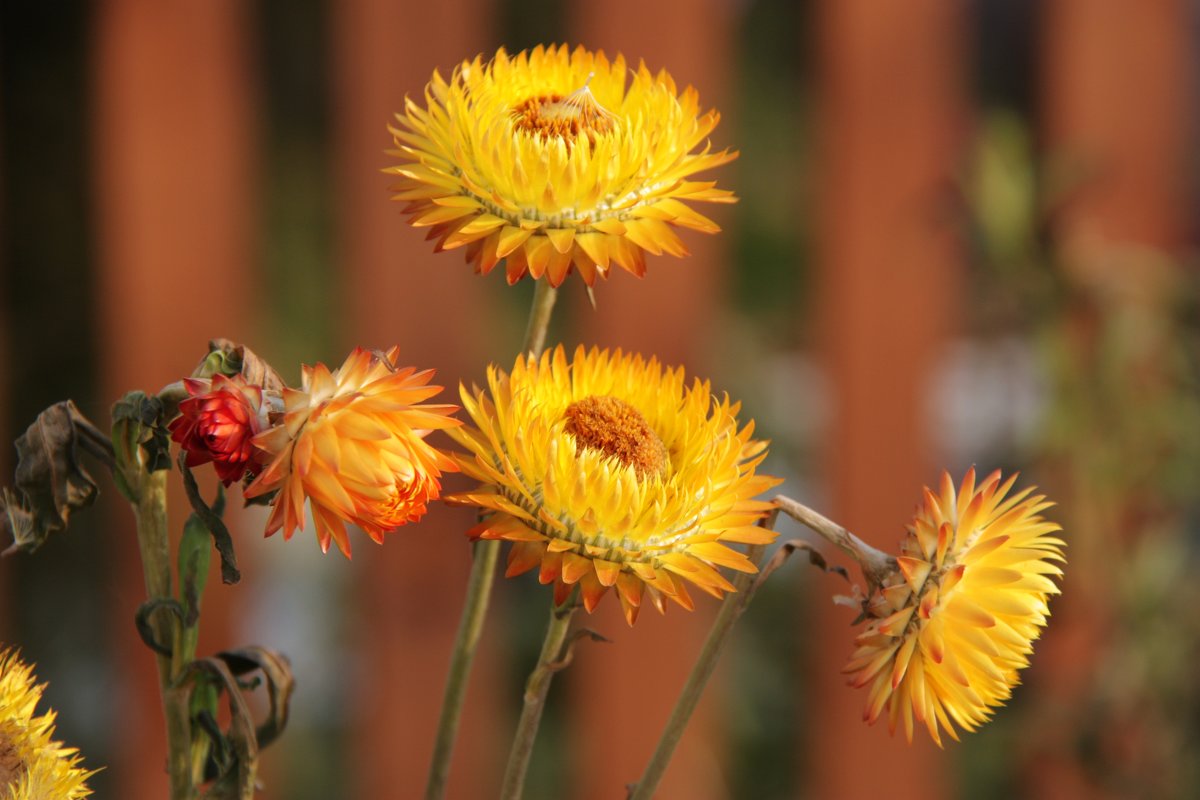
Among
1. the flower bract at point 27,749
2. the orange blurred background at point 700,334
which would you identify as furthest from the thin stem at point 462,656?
the orange blurred background at point 700,334

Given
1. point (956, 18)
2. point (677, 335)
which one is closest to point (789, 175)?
point (956, 18)

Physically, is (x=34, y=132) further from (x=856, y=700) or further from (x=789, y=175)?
(x=856, y=700)

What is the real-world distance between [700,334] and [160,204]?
2.12 feet

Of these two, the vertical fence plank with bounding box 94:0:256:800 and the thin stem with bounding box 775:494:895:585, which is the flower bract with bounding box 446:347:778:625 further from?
the vertical fence plank with bounding box 94:0:256:800

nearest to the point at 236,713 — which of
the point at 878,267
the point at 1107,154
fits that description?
the point at 878,267

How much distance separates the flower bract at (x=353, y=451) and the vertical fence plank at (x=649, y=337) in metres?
1.26

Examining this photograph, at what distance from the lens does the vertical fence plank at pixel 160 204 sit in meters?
1.65

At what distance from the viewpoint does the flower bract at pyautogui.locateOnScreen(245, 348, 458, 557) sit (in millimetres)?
360

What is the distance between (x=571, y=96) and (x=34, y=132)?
5.58 feet

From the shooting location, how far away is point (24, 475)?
42cm

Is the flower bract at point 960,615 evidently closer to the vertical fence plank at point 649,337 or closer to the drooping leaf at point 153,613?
the drooping leaf at point 153,613

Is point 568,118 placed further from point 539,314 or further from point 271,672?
point 271,672

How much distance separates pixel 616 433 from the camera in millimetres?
407

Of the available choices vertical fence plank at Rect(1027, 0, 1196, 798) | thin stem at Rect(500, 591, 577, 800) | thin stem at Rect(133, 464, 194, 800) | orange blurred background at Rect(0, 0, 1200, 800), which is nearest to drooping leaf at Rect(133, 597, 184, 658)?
thin stem at Rect(133, 464, 194, 800)
